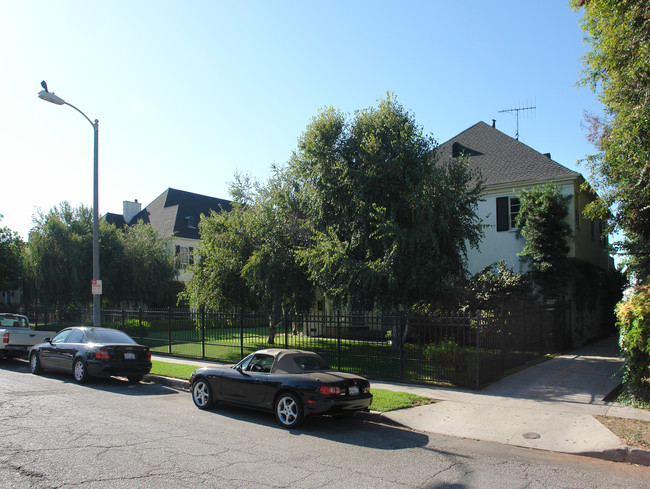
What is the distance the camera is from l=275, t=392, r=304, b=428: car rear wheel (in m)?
7.82

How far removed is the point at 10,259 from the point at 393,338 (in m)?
24.4

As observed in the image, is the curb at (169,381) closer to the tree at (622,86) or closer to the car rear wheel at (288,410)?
the car rear wheel at (288,410)

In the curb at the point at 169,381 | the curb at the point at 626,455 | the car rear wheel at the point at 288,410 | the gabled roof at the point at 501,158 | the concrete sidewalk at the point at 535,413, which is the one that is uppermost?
the gabled roof at the point at 501,158

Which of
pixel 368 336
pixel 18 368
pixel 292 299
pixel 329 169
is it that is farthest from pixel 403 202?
pixel 18 368

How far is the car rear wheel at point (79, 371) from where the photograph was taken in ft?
39.2

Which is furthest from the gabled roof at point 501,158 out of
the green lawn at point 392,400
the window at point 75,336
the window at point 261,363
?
the window at point 75,336

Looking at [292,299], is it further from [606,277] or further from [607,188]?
[606,277]

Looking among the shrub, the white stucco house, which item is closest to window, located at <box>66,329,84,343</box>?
the shrub

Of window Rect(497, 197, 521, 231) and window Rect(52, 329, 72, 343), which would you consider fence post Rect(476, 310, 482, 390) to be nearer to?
window Rect(52, 329, 72, 343)

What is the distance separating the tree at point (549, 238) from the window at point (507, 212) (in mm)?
1887

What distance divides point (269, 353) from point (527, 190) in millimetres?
15828

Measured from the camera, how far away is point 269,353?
29.1 feet

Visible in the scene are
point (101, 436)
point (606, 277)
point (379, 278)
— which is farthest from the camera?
point (606, 277)

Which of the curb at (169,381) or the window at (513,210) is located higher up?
the window at (513,210)
